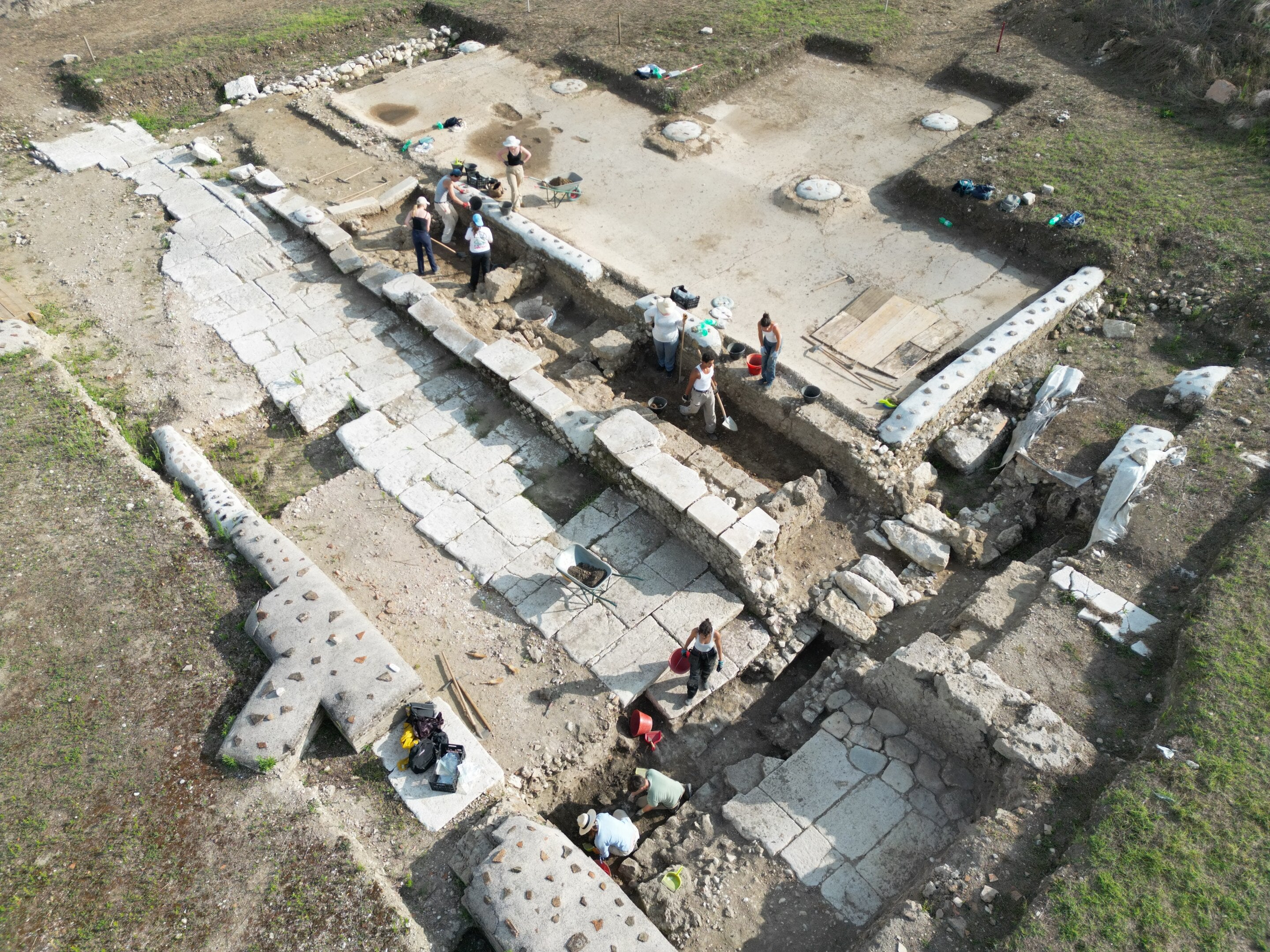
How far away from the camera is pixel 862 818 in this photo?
6344 millimetres

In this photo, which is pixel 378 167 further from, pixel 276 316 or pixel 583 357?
pixel 583 357

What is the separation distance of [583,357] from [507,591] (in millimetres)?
3555

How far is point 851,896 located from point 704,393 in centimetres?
528

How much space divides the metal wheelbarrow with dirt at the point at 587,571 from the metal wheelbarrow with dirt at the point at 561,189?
273 inches

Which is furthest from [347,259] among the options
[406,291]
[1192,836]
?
[1192,836]

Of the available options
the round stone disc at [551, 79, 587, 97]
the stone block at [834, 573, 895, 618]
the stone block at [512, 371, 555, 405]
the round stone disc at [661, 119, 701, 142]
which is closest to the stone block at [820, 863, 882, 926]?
the stone block at [834, 573, 895, 618]

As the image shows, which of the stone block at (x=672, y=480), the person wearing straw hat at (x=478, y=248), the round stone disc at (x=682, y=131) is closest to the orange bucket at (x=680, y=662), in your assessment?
the stone block at (x=672, y=480)

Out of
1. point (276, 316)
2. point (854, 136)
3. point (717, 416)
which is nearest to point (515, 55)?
point (854, 136)

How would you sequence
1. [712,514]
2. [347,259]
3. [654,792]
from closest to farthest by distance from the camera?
[654,792]
[712,514]
[347,259]

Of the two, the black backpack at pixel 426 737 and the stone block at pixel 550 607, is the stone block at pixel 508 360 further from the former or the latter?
the black backpack at pixel 426 737

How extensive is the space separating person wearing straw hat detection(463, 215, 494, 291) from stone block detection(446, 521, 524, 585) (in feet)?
14.4

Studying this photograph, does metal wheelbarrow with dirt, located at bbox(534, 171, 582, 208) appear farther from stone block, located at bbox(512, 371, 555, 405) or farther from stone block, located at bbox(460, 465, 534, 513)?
stone block, located at bbox(460, 465, 534, 513)

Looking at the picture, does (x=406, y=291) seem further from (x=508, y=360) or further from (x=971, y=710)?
(x=971, y=710)

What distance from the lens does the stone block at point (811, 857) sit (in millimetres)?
6062
